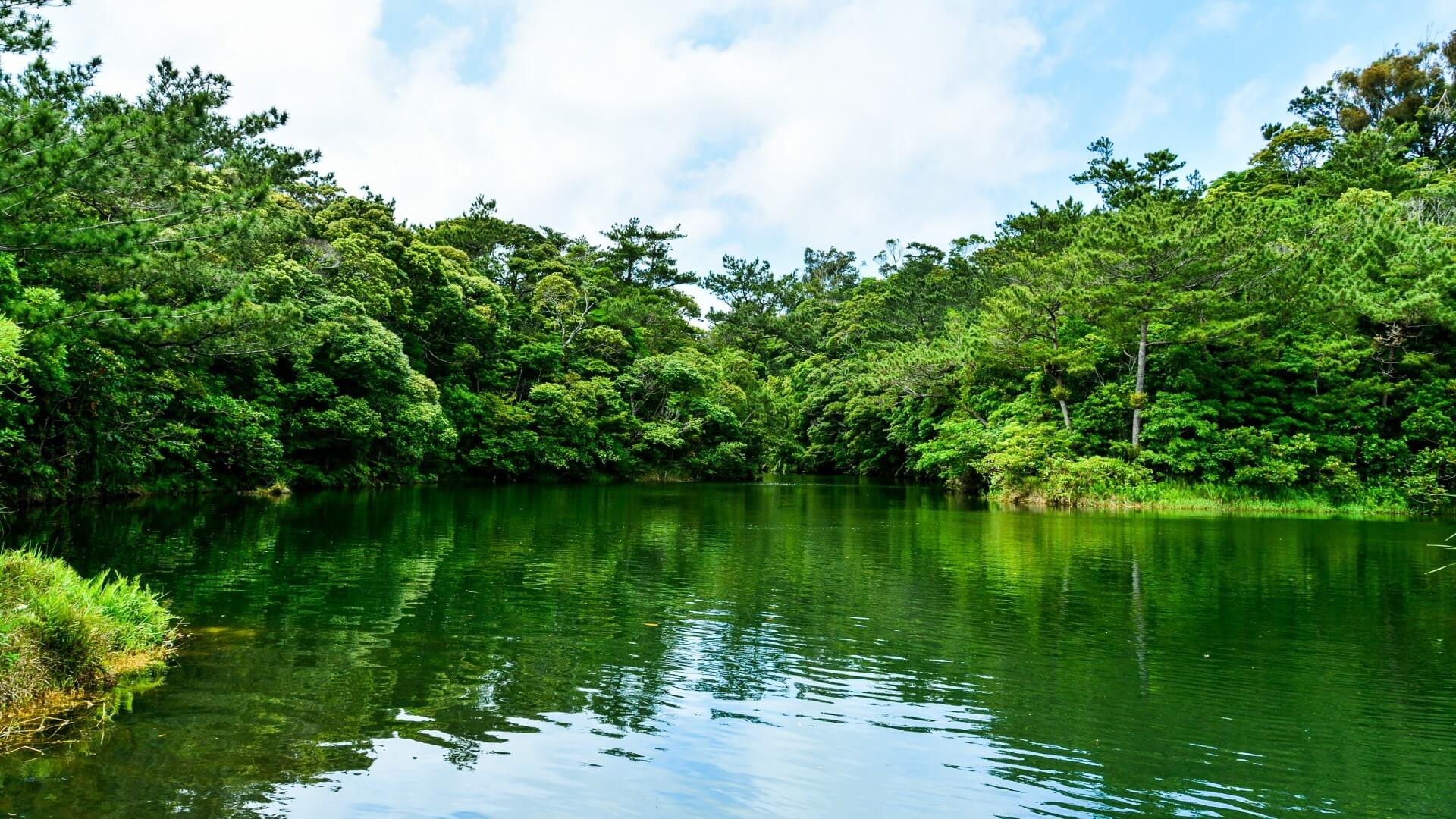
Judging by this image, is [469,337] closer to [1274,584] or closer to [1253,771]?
[1274,584]

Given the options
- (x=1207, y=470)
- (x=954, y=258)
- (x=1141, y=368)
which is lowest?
(x=1207, y=470)

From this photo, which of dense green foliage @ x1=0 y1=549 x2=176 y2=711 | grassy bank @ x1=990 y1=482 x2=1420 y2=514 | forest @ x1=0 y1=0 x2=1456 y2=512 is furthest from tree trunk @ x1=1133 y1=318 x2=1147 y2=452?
dense green foliage @ x1=0 y1=549 x2=176 y2=711

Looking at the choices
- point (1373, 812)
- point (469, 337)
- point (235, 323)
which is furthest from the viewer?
point (469, 337)

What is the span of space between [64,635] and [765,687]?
5267 mm

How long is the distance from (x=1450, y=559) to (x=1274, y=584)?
5909mm

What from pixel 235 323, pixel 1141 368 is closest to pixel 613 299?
pixel 1141 368

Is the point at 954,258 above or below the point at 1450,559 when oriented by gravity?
above

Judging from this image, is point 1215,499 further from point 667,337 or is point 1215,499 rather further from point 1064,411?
point 667,337

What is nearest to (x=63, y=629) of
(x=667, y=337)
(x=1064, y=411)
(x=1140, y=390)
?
(x=1140, y=390)

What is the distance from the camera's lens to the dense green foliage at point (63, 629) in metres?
5.75

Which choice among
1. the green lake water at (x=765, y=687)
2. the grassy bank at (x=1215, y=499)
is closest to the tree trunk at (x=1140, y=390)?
the grassy bank at (x=1215, y=499)

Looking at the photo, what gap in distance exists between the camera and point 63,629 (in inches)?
244

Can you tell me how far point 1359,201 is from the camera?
1347 inches

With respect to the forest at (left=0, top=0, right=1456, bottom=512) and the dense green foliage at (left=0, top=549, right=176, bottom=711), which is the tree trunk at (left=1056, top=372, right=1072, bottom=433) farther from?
the dense green foliage at (left=0, top=549, right=176, bottom=711)
